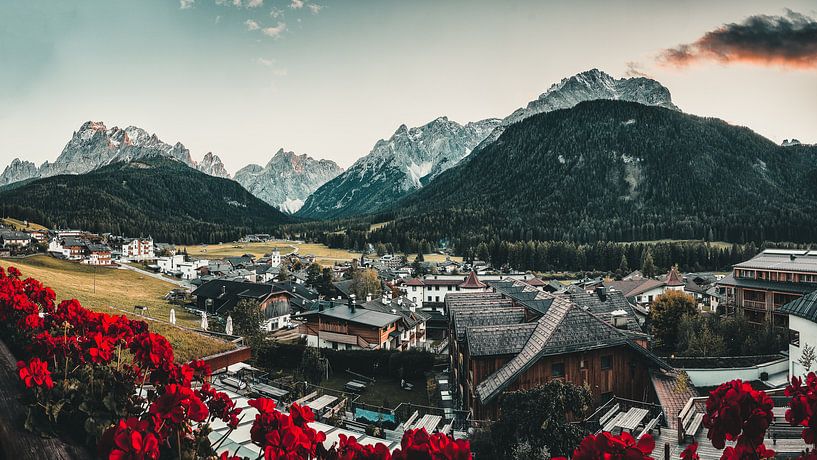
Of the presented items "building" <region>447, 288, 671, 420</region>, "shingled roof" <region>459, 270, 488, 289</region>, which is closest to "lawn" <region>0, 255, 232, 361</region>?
"building" <region>447, 288, 671, 420</region>

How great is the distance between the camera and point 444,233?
6634 inches

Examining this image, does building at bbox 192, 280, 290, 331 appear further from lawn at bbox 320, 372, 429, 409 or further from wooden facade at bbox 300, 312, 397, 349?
lawn at bbox 320, 372, 429, 409

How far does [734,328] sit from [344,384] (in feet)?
82.5

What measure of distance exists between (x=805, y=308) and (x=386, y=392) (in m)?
20.7

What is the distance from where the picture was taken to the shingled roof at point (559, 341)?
19359mm

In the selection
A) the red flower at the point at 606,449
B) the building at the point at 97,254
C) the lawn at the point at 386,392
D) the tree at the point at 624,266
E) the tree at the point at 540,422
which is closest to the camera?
the red flower at the point at 606,449

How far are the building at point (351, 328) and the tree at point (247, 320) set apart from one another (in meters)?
5.31

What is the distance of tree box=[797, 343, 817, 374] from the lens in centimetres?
1834

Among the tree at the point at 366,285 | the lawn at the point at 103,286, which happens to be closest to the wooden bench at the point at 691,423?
the lawn at the point at 103,286

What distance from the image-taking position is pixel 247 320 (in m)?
36.1

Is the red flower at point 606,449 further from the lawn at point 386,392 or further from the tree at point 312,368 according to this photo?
the tree at point 312,368

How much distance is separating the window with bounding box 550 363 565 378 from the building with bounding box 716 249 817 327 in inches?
960

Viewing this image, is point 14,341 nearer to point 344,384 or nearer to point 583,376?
point 583,376

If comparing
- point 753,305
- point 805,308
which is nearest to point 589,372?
point 805,308
